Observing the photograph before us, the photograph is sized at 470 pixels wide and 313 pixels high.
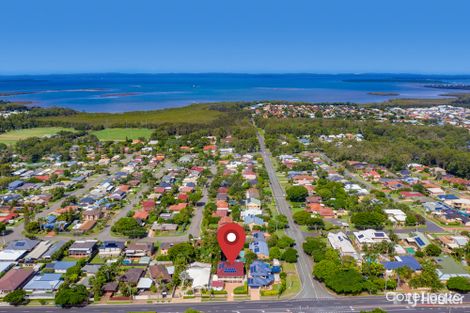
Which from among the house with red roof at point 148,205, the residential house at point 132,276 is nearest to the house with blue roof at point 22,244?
the residential house at point 132,276

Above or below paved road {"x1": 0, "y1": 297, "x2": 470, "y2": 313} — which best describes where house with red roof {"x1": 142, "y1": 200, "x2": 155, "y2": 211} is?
above

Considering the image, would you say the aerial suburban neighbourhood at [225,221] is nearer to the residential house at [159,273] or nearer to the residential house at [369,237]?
the residential house at [159,273]

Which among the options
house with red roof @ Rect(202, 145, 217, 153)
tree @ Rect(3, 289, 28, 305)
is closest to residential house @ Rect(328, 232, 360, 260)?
tree @ Rect(3, 289, 28, 305)

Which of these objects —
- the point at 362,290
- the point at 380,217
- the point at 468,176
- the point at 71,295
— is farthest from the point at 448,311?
the point at 468,176

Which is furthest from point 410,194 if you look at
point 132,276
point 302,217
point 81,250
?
point 81,250

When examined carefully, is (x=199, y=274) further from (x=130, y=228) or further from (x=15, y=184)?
(x=15, y=184)

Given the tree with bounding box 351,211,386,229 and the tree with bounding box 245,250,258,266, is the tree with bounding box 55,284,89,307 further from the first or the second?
the tree with bounding box 351,211,386,229
